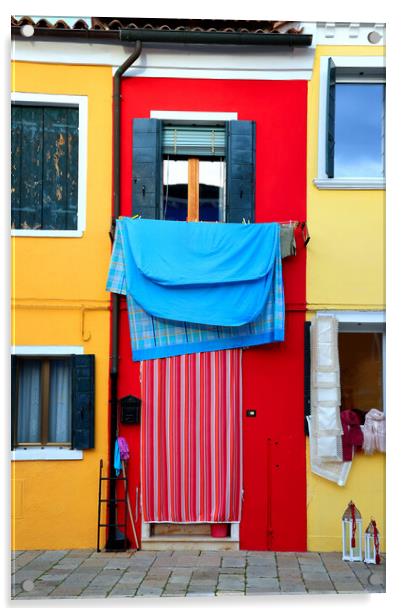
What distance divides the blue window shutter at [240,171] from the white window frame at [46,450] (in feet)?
4.72

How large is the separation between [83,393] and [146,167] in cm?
163

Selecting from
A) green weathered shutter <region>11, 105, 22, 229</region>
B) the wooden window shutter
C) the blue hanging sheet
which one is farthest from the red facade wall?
green weathered shutter <region>11, 105, 22, 229</region>

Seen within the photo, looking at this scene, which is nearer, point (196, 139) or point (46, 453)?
point (46, 453)

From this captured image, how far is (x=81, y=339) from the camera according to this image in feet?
18.2

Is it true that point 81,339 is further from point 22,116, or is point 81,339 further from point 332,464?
point 332,464

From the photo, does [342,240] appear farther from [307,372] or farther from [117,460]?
[117,460]

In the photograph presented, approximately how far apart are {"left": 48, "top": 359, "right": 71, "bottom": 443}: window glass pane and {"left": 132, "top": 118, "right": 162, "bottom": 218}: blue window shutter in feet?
3.89

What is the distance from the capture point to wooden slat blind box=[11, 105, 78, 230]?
5.43m

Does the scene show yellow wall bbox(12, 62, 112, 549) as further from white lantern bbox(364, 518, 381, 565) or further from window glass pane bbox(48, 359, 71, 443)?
white lantern bbox(364, 518, 381, 565)

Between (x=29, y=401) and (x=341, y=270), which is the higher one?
(x=341, y=270)

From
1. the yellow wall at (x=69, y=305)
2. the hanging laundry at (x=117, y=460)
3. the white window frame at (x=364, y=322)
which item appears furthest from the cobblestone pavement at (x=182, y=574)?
the white window frame at (x=364, y=322)

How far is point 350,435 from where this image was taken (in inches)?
219

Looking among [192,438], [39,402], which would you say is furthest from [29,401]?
[192,438]

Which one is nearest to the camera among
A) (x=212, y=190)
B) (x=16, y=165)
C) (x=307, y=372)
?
(x=16, y=165)
